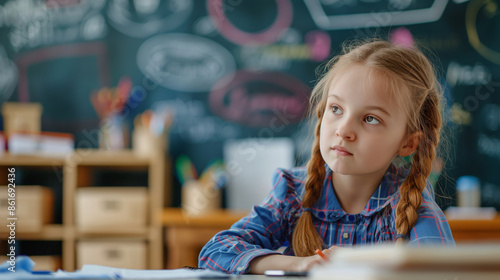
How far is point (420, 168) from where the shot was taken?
1135mm

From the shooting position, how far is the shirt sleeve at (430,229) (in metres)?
0.99

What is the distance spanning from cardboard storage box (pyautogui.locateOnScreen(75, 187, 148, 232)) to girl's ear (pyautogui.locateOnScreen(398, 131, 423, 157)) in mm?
1979

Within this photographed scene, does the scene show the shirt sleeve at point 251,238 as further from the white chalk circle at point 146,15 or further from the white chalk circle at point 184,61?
the white chalk circle at point 146,15

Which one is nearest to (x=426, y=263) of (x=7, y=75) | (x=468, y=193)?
(x=468, y=193)

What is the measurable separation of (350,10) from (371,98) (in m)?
2.28

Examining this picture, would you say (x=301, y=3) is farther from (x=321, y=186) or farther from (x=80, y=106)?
(x=321, y=186)

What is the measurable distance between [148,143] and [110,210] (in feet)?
1.33

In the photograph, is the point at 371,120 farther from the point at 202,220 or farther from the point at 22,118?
the point at 22,118

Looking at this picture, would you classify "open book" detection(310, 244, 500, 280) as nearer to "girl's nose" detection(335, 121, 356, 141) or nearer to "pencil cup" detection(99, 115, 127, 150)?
"girl's nose" detection(335, 121, 356, 141)

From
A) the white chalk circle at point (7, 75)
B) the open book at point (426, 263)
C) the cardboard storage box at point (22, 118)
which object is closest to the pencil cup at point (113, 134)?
the cardboard storage box at point (22, 118)

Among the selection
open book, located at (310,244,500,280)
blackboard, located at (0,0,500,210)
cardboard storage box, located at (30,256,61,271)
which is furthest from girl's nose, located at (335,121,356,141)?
cardboard storage box, located at (30,256,61,271)

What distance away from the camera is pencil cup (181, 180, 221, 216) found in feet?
9.78

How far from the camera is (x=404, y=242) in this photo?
40.5 inches

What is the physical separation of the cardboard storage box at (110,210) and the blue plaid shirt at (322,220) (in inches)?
71.2
